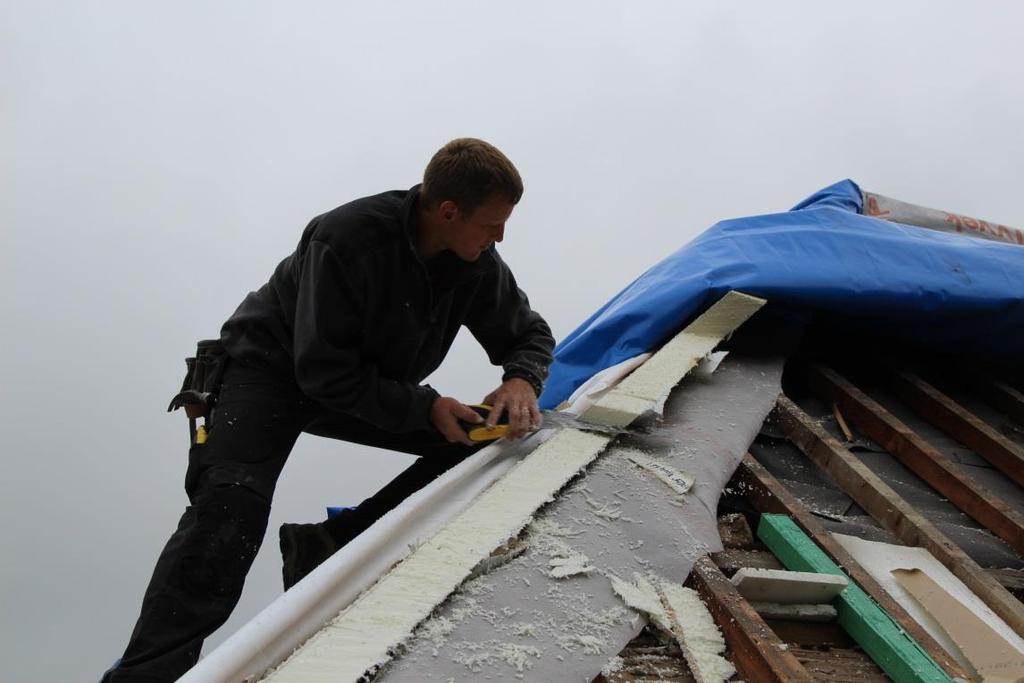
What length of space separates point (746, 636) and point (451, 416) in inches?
38.2

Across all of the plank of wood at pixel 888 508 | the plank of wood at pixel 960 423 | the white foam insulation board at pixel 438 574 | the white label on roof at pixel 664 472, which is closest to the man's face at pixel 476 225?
the white foam insulation board at pixel 438 574

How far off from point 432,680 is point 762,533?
0.97 meters

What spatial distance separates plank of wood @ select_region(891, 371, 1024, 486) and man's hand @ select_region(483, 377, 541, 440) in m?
1.42

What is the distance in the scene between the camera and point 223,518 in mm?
1899

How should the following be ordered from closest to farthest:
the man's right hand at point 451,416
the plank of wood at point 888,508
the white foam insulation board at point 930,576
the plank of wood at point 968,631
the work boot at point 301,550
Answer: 1. the plank of wood at point 968,631
2. the white foam insulation board at point 930,576
3. the plank of wood at point 888,508
4. the man's right hand at point 451,416
5. the work boot at point 301,550

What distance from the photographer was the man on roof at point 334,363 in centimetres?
→ 188

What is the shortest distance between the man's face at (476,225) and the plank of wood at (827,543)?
0.89 meters

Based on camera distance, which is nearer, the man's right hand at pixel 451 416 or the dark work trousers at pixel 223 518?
the dark work trousers at pixel 223 518

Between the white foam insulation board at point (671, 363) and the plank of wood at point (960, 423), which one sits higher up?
the white foam insulation board at point (671, 363)

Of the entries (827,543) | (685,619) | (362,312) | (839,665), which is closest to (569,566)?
(685,619)

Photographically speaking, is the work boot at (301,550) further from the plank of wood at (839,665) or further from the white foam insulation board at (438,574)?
the plank of wood at (839,665)

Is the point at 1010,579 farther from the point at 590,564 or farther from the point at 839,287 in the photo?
the point at 839,287

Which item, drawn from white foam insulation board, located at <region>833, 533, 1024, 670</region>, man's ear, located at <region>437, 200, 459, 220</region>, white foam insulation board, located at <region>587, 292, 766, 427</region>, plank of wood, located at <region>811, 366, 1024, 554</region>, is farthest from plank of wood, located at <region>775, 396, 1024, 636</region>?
man's ear, located at <region>437, 200, 459, 220</region>

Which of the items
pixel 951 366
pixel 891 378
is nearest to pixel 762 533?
pixel 891 378
